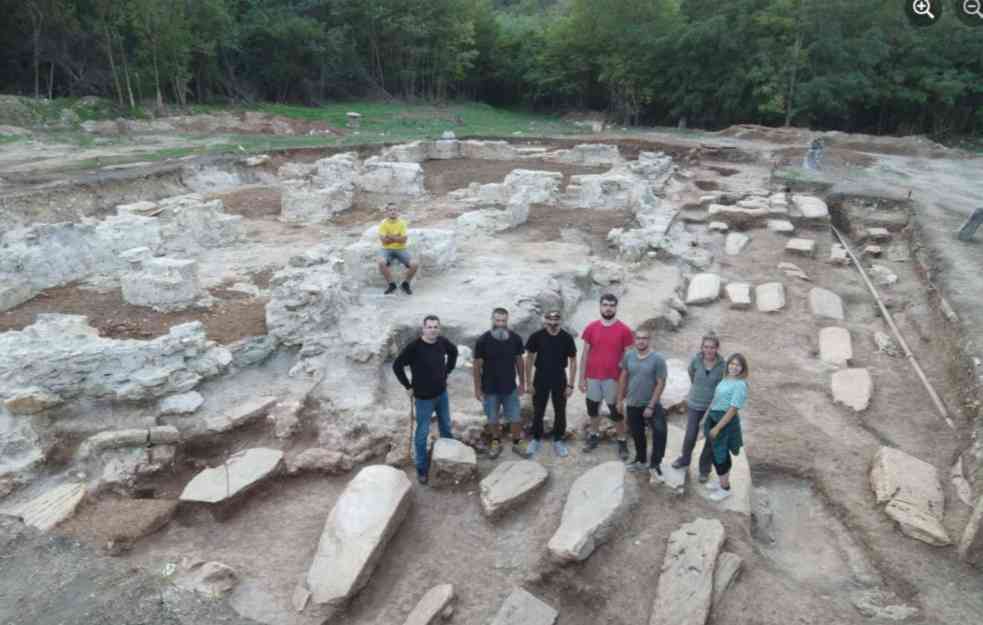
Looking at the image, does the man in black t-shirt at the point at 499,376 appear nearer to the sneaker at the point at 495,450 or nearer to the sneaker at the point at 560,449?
the sneaker at the point at 495,450

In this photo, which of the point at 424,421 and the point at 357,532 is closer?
the point at 357,532

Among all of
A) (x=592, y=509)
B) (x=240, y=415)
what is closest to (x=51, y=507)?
(x=240, y=415)

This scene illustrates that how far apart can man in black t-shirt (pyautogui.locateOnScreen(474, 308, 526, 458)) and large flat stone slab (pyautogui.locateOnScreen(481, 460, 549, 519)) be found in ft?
1.03

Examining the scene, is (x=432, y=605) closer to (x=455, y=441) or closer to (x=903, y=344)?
(x=455, y=441)

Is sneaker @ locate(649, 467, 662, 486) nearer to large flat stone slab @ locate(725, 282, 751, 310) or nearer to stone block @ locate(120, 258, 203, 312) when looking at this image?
large flat stone slab @ locate(725, 282, 751, 310)

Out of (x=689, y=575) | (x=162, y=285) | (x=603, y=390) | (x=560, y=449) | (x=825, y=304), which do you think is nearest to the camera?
(x=689, y=575)

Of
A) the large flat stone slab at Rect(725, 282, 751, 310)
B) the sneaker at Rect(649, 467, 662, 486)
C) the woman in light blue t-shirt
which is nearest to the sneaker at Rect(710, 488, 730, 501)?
the woman in light blue t-shirt

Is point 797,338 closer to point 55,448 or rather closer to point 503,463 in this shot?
point 503,463

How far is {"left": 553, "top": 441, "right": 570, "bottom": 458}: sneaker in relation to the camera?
5.85 metres

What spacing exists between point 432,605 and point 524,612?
25.4 inches

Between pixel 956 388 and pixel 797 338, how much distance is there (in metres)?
2.05

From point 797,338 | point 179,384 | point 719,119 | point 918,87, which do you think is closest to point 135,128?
point 179,384

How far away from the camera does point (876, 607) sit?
4395 mm

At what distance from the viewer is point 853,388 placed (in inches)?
294
